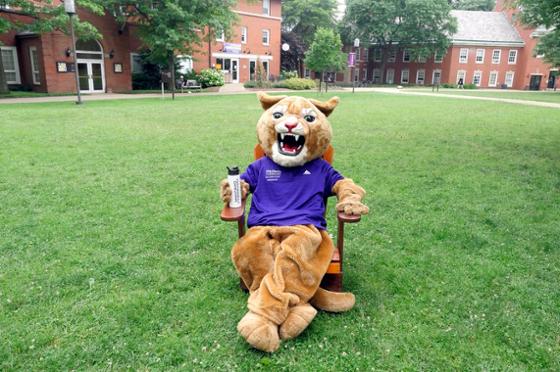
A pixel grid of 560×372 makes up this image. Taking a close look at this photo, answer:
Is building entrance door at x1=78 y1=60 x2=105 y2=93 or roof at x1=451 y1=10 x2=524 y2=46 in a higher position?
roof at x1=451 y1=10 x2=524 y2=46

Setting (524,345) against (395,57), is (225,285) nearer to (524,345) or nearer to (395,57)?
(524,345)

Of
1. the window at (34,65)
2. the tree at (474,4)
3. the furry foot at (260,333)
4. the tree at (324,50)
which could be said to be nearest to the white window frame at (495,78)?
the tree at (474,4)

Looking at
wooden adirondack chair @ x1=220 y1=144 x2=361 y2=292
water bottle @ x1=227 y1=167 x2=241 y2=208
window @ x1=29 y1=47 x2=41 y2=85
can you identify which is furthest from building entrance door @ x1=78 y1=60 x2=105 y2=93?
wooden adirondack chair @ x1=220 y1=144 x2=361 y2=292

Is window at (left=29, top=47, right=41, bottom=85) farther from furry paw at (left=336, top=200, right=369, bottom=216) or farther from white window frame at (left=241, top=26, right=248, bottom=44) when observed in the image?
furry paw at (left=336, top=200, right=369, bottom=216)

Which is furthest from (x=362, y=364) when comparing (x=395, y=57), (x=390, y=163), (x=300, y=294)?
(x=395, y=57)

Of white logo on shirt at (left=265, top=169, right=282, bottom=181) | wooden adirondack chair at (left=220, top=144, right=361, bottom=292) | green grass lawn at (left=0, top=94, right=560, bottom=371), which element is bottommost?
green grass lawn at (left=0, top=94, right=560, bottom=371)

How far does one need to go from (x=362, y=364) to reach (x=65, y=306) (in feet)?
7.74

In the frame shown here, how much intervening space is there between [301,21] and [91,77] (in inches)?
1099

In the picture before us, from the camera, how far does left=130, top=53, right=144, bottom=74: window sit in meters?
30.7

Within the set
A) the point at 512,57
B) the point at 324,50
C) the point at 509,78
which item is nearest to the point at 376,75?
the point at 509,78

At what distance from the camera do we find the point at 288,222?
3.59m

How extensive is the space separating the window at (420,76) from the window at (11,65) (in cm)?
4306

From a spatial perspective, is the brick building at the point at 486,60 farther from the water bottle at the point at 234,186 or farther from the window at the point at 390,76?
the water bottle at the point at 234,186

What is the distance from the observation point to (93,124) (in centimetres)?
1272
